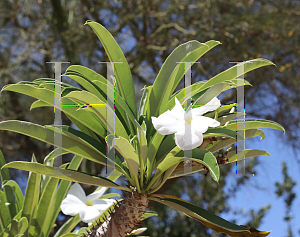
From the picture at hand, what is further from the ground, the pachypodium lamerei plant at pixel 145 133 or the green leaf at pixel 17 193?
the pachypodium lamerei plant at pixel 145 133

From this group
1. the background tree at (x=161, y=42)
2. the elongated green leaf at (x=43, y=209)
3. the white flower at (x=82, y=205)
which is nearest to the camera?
the white flower at (x=82, y=205)

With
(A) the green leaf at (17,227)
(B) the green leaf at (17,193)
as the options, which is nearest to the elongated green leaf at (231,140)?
(A) the green leaf at (17,227)

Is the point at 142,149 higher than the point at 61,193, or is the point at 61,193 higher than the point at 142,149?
the point at 142,149

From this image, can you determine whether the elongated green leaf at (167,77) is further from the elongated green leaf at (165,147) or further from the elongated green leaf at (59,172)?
the elongated green leaf at (59,172)

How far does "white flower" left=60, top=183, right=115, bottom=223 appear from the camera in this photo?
1.05 metres

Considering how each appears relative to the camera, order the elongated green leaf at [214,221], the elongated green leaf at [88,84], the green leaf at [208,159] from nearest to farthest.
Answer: the green leaf at [208,159] → the elongated green leaf at [214,221] → the elongated green leaf at [88,84]

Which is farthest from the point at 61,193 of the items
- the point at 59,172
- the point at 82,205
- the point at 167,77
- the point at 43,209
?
the point at 167,77

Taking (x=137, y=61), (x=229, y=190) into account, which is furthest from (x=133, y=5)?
(x=229, y=190)

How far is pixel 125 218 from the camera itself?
88cm

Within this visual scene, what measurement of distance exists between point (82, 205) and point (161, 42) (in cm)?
249

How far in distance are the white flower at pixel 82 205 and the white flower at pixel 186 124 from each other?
1.53 ft

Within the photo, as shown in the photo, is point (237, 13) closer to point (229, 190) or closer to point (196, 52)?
point (229, 190)

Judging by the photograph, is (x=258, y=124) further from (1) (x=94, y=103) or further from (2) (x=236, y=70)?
(1) (x=94, y=103)

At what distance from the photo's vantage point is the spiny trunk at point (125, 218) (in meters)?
Result: 0.87
